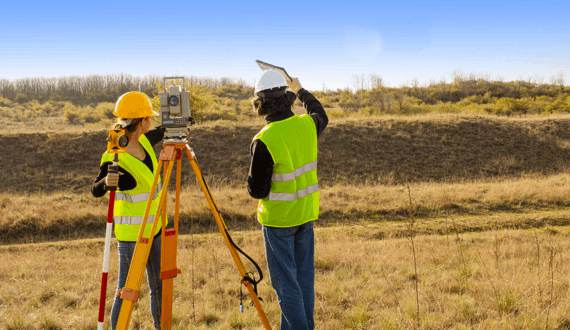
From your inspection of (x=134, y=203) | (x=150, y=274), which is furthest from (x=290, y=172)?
(x=150, y=274)

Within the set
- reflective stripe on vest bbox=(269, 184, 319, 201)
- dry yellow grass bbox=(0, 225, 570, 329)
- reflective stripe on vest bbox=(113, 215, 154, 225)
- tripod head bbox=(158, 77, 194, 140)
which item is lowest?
dry yellow grass bbox=(0, 225, 570, 329)

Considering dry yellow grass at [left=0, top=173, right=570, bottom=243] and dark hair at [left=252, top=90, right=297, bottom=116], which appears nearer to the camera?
dark hair at [left=252, top=90, right=297, bottom=116]

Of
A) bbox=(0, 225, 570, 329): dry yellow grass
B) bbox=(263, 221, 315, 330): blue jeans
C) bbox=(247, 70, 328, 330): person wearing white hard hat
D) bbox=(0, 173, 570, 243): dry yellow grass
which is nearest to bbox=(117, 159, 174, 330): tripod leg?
bbox=(247, 70, 328, 330): person wearing white hard hat

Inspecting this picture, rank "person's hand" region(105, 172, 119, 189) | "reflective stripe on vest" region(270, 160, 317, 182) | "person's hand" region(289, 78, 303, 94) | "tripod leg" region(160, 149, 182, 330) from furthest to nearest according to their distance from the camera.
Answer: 1. "person's hand" region(289, 78, 303, 94)
2. "tripod leg" region(160, 149, 182, 330)
3. "reflective stripe on vest" region(270, 160, 317, 182)
4. "person's hand" region(105, 172, 119, 189)

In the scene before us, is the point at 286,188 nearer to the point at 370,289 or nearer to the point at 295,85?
the point at 295,85

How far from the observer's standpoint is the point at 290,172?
3377 mm

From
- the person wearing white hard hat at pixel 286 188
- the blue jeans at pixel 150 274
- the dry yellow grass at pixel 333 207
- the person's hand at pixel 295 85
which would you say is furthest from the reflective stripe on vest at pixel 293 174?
the dry yellow grass at pixel 333 207

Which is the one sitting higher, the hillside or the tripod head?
the tripod head

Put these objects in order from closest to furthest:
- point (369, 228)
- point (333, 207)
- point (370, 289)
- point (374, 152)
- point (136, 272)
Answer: point (136, 272)
point (370, 289)
point (369, 228)
point (333, 207)
point (374, 152)

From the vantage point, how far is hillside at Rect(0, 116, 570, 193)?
64.7ft

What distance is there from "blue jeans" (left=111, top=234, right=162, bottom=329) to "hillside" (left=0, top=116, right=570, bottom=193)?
595 inches

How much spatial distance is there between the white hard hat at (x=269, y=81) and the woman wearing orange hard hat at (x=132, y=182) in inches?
36.6

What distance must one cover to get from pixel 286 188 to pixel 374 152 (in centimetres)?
1892

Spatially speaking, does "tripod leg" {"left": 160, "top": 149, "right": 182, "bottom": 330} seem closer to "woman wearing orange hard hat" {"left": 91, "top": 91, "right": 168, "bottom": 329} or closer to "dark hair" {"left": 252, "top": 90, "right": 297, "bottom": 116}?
"woman wearing orange hard hat" {"left": 91, "top": 91, "right": 168, "bottom": 329}
